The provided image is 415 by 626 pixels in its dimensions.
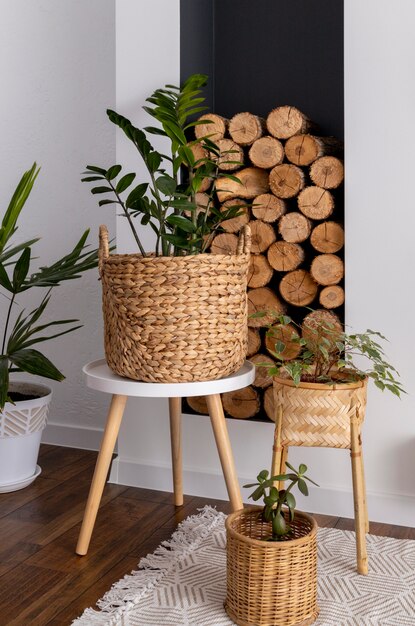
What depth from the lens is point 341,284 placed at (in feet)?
7.32

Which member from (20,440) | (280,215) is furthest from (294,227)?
(20,440)

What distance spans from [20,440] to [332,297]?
1139 millimetres

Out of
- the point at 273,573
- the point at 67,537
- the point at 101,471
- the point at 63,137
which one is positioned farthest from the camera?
the point at 63,137

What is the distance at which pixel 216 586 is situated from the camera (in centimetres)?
182

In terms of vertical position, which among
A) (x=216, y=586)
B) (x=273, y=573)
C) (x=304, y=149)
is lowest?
(x=216, y=586)

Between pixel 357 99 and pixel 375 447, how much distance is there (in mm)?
1026

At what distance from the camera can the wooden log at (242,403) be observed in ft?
7.68

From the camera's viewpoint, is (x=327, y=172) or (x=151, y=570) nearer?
(x=151, y=570)

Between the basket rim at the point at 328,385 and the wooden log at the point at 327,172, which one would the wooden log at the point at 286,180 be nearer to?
the wooden log at the point at 327,172

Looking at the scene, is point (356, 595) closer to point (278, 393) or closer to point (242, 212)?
point (278, 393)

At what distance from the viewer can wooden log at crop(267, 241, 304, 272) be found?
7.37 feet

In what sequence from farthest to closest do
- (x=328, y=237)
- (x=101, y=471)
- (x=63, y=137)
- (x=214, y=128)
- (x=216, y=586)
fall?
(x=63, y=137) < (x=214, y=128) < (x=328, y=237) < (x=101, y=471) < (x=216, y=586)

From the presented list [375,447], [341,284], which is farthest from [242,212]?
[375,447]

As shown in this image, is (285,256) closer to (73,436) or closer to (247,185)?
(247,185)
